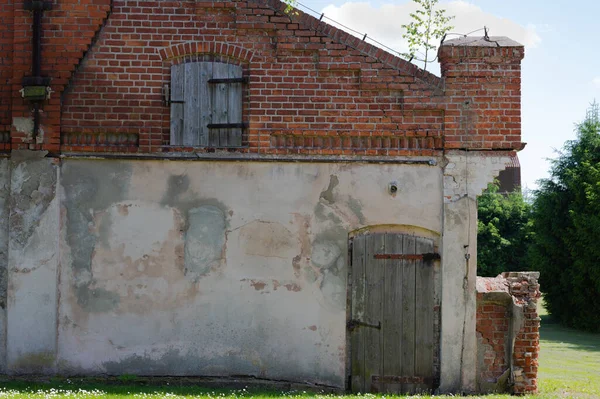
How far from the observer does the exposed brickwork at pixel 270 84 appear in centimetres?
962

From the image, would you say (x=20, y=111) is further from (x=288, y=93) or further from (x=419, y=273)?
(x=419, y=273)

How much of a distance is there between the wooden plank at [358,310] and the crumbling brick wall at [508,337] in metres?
1.54

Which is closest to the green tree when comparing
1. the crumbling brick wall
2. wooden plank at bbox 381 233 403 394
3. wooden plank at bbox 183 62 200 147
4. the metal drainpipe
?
the crumbling brick wall

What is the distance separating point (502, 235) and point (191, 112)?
85.3 feet

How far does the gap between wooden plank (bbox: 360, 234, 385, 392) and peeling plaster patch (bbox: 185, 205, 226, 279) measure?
6.55 ft

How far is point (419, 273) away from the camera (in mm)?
9633

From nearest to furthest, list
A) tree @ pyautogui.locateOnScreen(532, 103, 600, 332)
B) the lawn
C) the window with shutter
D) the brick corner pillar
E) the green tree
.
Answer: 1. the lawn
2. the brick corner pillar
3. the window with shutter
4. tree @ pyautogui.locateOnScreen(532, 103, 600, 332)
5. the green tree

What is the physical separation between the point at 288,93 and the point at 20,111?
362 centimetres

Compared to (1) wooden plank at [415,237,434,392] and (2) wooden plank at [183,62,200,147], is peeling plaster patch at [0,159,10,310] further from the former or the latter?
(1) wooden plank at [415,237,434,392]

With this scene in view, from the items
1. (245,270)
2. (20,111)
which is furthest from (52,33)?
(245,270)

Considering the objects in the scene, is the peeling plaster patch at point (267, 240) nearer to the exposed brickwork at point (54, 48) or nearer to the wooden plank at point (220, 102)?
the wooden plank at point (220, 102)

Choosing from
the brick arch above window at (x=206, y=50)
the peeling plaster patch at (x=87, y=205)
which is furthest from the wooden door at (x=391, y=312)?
the peeling plaster patch at (x=87, y=205)

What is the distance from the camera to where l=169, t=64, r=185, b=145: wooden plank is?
9.70 m

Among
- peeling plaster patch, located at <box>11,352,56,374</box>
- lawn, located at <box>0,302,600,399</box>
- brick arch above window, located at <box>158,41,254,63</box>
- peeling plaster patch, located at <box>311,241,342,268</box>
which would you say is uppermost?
brick arch above window, located at <box>158,41,254,63</box>
